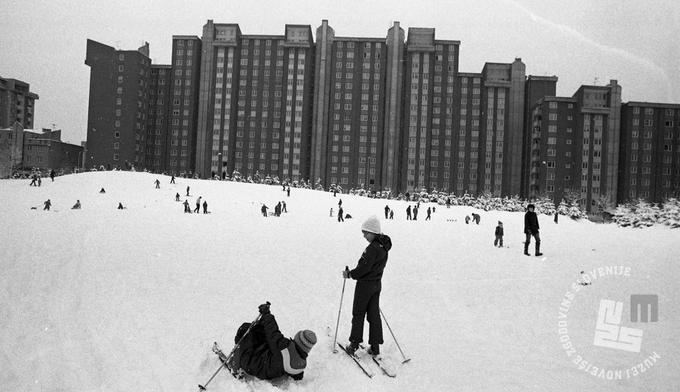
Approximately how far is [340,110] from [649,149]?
63.9 meters

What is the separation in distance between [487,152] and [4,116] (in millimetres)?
93965

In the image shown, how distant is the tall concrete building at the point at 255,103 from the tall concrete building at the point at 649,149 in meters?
66.8

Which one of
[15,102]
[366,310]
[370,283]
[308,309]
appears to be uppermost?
[15,102]

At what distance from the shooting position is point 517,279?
468 inches

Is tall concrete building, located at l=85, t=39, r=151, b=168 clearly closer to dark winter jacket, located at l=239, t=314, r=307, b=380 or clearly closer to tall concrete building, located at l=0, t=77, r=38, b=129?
tall concrete building, located at l=0, t=77, r=38, b=129

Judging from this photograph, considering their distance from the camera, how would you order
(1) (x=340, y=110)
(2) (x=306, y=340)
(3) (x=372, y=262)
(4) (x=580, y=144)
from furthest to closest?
1. (1) (x=340, y=110)
2. (4) (x=580, y=144)
3. (3) (x=372, y=262)
4. (2) (x=306, y=340)

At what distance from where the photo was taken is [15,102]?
15.3 meters

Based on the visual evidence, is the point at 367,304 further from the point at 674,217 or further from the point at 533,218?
the point at 674,217

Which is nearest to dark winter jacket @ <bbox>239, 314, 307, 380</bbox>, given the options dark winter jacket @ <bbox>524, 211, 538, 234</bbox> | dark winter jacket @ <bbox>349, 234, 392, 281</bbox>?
dark winter jacket @ <bbox>349, 234, 392, 281</bbox>

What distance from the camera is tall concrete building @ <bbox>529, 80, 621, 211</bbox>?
89312 mm

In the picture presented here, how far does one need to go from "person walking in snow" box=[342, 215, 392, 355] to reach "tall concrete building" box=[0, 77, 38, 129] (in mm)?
11533

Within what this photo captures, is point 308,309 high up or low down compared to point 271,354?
down

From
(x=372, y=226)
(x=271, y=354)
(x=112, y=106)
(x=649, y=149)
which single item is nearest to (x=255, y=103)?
(x=112, y=106)

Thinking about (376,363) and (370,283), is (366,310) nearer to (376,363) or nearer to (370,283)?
(370,283)
